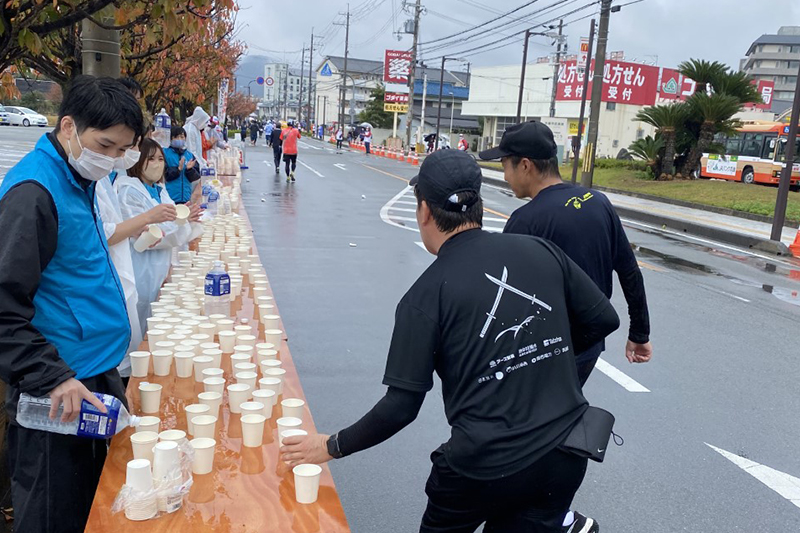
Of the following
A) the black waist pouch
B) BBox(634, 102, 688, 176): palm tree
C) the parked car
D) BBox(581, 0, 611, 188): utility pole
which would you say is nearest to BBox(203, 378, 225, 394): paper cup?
the black waist pouch

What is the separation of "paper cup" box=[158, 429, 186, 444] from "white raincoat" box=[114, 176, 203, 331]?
74.9 inches

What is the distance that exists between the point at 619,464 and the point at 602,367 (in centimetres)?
189

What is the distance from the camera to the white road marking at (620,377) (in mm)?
5531

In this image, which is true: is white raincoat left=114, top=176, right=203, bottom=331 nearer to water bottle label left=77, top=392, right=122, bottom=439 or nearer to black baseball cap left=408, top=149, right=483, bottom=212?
water bottle label left=77, top=392, right=122, bottom=439

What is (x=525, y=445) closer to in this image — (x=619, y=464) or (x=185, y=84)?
(x=619, y=464)

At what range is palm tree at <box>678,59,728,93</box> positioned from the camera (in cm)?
2502

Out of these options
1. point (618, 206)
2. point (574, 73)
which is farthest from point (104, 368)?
point (574, 73)

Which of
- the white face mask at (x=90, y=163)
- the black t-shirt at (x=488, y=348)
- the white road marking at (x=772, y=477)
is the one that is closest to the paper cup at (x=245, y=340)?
the white face mask at (x=90, y=163)

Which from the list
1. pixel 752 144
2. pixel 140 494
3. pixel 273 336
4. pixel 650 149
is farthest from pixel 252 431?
pixel 752 144

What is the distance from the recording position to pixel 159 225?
13.8 ft

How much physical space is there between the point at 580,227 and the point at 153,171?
297cm

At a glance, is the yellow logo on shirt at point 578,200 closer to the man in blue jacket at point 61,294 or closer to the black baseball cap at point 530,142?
the black baseball cap at point 530,142

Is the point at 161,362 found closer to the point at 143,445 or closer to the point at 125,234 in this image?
the point at 125,234

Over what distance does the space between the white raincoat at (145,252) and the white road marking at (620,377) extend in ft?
12.5
